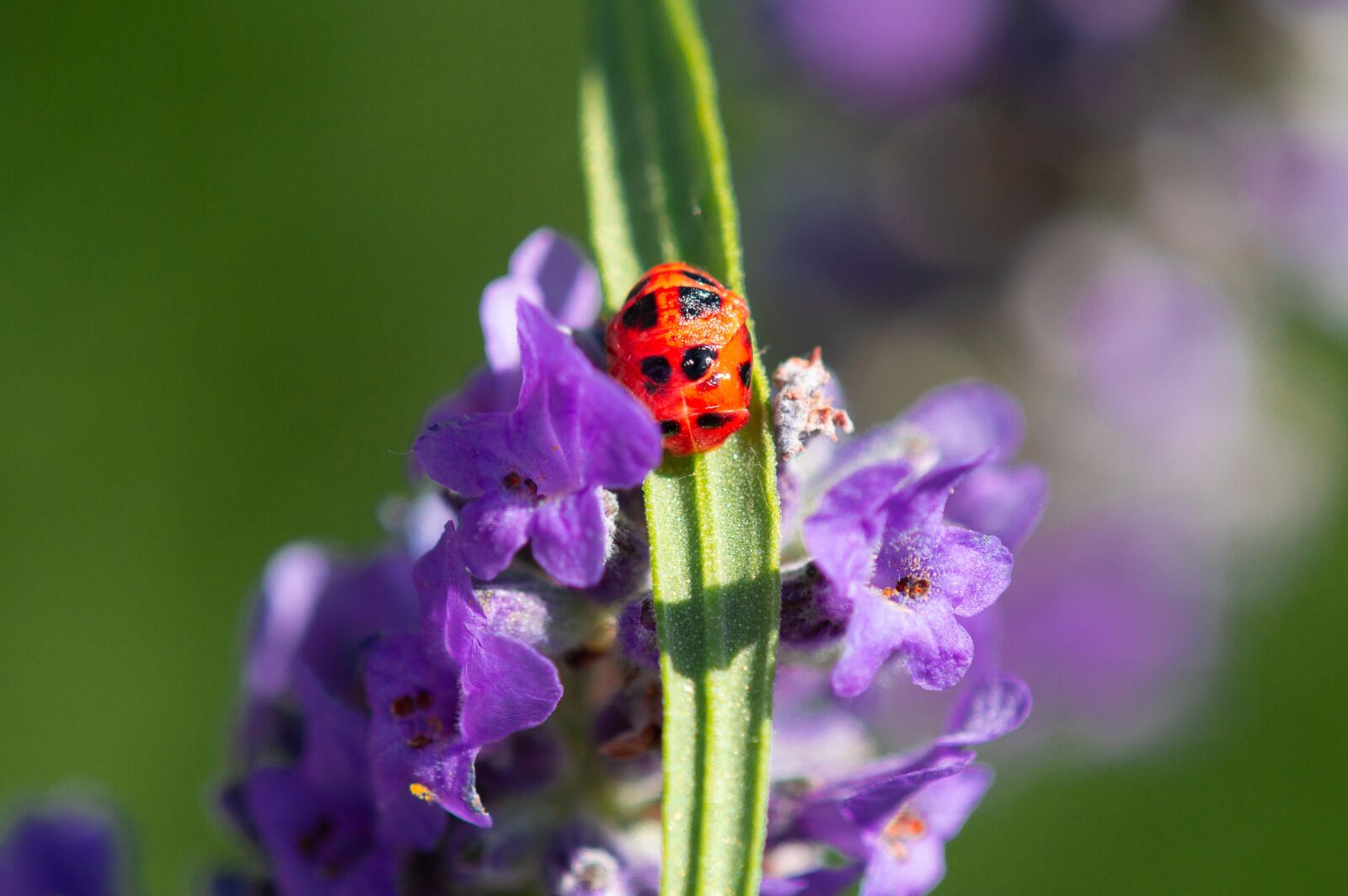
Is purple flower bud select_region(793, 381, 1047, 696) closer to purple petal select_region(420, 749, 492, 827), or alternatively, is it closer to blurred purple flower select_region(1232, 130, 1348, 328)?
purple petal select_region(420, 749, 492, 827)

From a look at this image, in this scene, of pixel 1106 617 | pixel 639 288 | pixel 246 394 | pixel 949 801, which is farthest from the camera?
pixel 246 394

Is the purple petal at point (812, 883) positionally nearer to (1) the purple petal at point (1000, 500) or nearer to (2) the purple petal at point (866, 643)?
(2) the purple petal at point (866, 643)

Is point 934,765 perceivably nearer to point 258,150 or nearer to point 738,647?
point 738,647

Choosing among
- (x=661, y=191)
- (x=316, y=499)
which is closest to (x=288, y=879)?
(x=661, y=191)

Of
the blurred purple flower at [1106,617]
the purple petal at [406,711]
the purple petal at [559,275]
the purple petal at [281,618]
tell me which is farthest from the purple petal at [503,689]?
the blurred purple flower at [1106,617]

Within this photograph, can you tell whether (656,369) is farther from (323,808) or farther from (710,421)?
(323,808)

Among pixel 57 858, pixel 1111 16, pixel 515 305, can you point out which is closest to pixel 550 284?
pixel 515 305
